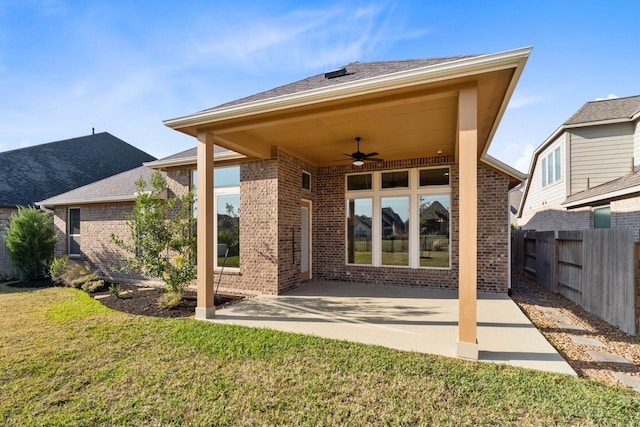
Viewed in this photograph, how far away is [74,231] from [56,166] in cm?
713

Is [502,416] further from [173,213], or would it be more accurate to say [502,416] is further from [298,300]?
[173,213]

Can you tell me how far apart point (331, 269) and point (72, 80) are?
27.8 ft

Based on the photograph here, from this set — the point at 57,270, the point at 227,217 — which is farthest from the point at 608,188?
the point at 57,270

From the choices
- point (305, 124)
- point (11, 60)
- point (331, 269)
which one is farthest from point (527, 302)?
point (11, 60)

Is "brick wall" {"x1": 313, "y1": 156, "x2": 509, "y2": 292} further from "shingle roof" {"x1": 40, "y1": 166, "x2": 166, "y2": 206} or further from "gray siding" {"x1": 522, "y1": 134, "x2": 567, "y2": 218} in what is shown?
"shingle roof" {"x1": 40, "y1": 166, "x2": 166, "y2": 206}

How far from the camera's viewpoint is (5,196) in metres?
11.8

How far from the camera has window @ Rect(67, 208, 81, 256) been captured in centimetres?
1065

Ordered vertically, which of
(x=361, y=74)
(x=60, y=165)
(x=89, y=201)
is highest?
(x=60, y=165)

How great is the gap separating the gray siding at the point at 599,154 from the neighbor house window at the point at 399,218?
6345mm

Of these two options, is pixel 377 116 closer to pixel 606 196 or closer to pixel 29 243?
pixel 606 196

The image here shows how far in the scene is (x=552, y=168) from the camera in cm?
1212

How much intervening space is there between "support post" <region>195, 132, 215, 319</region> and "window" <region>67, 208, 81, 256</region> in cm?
819

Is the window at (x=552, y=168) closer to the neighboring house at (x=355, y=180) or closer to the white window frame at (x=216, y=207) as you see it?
the neighboring house at (x=355, y=180)

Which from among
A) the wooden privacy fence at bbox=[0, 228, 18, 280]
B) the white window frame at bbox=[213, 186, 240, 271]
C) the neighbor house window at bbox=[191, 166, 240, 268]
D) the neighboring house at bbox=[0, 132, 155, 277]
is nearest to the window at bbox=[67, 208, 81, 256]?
the wooden privacy fence at bbox=[0, 228, 18, 280]
